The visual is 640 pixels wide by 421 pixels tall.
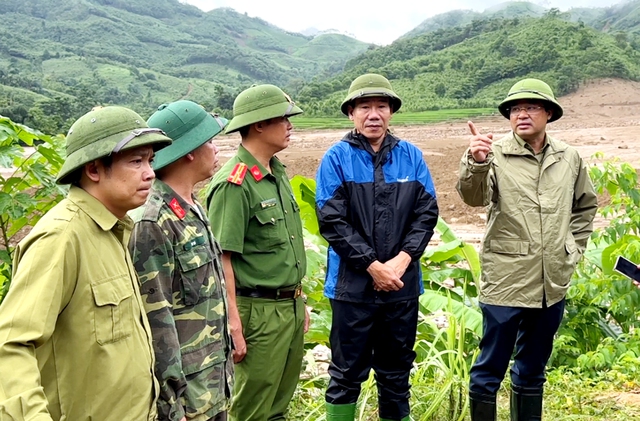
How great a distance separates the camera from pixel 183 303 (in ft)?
7.39

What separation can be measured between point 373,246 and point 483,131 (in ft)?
76.6

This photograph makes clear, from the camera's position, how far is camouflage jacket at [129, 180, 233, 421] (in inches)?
83.2

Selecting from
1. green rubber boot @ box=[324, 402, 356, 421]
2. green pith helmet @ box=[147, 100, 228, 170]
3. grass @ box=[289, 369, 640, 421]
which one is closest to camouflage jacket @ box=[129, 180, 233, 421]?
green pith helmet @ box=[147, 100, 228, 170]

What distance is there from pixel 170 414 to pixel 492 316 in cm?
177

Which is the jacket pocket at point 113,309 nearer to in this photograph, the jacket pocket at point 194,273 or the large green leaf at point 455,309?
the jacket pocket at point 194,273

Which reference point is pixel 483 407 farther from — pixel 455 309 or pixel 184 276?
pixel 184 276

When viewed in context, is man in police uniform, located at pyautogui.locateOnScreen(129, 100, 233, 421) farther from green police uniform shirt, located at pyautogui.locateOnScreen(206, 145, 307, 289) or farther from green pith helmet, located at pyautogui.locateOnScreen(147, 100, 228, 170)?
green police uniform shirt, located at pyautogui.locateOnScreen(206, 145, 307, 289)

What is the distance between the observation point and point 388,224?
10.2 ft

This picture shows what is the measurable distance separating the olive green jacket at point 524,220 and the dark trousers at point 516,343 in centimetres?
8

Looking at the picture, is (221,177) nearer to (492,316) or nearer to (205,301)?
(205,301)

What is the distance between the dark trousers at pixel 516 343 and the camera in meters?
3.25

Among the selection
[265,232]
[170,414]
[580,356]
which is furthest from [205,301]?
[580,356]

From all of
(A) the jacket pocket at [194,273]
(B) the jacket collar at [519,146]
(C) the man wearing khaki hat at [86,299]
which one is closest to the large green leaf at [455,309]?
(B) the jacket collar at [519,146]

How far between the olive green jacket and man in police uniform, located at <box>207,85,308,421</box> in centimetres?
94
